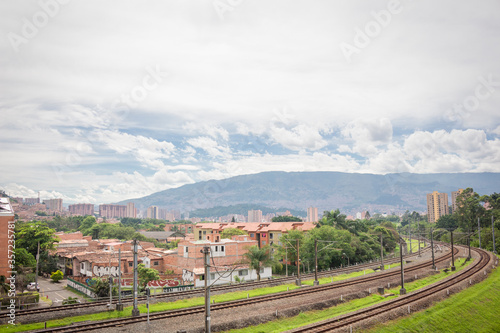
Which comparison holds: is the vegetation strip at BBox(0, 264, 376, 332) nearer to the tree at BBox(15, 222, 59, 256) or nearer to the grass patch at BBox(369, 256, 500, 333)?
the grass patch at BBox(369, 256, 500, 333)

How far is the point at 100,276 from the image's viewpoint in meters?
54.7

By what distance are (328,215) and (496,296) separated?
4532 cm

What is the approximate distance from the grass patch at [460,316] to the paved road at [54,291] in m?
34.2

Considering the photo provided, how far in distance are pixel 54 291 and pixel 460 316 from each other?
47284 millimetres

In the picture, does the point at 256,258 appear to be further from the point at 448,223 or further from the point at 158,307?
the point at 448,223

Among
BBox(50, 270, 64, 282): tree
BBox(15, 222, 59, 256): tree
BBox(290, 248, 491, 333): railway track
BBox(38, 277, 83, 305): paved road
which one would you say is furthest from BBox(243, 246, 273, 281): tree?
BBox(15, 222, 59, 256): tree

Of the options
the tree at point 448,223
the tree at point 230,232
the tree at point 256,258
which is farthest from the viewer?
the tree at point 448,223

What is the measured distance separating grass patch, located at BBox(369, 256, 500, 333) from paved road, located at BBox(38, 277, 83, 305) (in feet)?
112

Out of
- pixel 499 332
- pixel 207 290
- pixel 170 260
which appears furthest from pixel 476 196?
pixel 207 290

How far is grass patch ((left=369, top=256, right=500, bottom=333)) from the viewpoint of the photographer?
29.5 m

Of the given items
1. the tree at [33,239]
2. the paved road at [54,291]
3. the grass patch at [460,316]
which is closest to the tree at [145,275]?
the paved road at [54,291]

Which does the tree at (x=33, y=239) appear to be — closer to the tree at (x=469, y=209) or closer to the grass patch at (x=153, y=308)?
the grass patch at (x=153, y=308)

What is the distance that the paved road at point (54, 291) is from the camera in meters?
42.8

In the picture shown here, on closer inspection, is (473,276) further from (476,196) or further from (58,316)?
(476,196)
